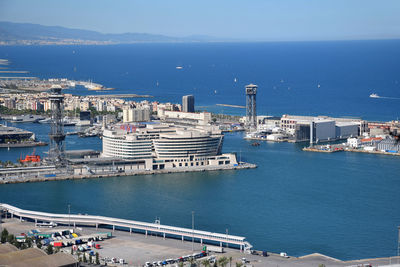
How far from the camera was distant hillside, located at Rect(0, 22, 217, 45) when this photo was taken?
11368cm

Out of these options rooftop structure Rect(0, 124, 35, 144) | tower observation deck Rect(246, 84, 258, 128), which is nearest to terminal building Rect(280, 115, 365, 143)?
tower observation deck Rect(246, 84, 258, 128)

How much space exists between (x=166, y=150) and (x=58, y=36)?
449 ft

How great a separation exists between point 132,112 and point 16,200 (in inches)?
591

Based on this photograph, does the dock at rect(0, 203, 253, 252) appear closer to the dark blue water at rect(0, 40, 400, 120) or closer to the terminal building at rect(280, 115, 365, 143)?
the terminal building at rect(280, 115, 365, 143)

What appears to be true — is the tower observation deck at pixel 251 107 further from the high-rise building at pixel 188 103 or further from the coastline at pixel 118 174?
the coastline at pixel 118 174

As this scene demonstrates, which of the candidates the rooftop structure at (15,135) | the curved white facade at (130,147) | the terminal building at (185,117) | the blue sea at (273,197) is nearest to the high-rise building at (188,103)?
the terminal building at (185,117)

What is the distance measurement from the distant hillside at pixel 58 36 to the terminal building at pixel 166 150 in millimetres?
76902

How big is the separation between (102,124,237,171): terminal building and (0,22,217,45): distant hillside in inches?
3028

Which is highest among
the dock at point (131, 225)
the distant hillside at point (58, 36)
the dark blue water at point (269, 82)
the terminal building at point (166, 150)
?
the distant hillside at point (58, 36)

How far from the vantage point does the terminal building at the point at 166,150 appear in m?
23.4

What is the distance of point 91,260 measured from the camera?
1319 centimetres

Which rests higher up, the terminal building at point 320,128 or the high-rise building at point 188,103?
the high-rise building at point 188,103

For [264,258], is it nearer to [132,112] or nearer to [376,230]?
[376,230]

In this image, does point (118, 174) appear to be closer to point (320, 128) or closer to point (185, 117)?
point (320, 128)
